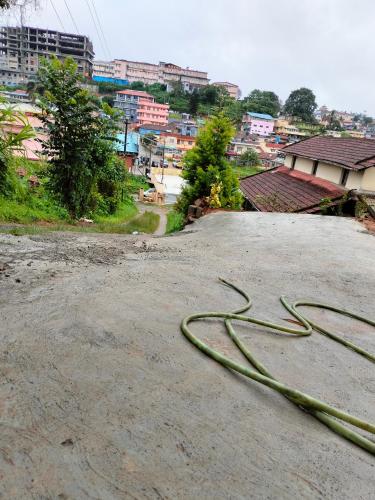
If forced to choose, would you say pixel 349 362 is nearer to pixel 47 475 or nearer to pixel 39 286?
pixel 47 475

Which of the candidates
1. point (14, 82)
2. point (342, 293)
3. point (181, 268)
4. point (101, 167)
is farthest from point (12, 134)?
point (14, 82)

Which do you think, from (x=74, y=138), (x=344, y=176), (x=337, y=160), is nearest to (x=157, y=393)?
(x=344, y=176)

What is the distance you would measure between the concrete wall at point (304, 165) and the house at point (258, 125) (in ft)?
180

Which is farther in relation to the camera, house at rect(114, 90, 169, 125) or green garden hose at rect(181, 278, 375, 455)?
house at rect(114, 90, 169, 125)

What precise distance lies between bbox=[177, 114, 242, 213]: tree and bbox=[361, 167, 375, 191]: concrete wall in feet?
13.0

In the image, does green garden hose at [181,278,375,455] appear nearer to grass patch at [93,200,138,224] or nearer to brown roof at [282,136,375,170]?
brown roof at [282,136,375,170]

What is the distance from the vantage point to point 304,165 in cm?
1595

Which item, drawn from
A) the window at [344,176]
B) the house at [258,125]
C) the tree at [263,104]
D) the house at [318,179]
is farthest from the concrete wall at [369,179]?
the tree at [263,104]

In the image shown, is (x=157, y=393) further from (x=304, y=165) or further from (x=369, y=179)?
(x=304, y=165)

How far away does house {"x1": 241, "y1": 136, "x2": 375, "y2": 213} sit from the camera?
11.3m

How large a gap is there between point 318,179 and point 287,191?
56.3 inches

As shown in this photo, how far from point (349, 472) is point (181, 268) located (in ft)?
11.5

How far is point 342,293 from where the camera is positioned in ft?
15.8

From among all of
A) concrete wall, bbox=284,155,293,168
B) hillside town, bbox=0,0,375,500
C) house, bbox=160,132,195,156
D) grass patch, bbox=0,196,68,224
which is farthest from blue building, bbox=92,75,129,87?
hillside town, bbox=0,0,375,500
